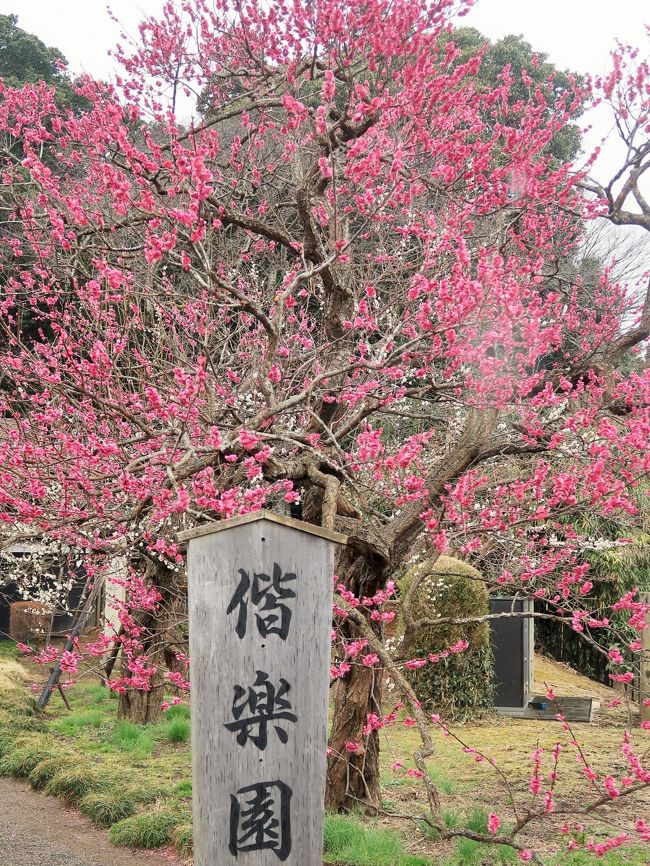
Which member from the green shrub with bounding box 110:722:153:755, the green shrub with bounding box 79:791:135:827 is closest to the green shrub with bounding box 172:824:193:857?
the green shrub with bounding box 79:791:135:827

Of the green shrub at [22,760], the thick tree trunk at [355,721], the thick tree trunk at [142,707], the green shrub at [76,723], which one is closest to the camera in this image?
the thick tree trunk at [355,721]

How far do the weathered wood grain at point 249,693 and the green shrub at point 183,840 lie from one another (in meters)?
2.55

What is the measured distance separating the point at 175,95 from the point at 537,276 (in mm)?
3029

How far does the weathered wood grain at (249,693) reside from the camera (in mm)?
3057

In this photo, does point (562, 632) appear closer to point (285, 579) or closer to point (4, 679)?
point (4, 679)

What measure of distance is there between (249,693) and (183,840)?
2.97 metres

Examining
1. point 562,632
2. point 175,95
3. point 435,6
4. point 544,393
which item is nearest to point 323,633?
point 544,393

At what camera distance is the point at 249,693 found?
3.08 m

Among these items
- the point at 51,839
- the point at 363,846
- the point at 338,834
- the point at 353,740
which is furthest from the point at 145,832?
the point at 363,846

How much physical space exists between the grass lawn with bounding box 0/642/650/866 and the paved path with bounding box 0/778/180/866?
0.34 feet

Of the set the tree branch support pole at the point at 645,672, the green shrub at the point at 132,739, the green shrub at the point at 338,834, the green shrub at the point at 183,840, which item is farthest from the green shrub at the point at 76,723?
the tree branch support pole at the point at 645,672

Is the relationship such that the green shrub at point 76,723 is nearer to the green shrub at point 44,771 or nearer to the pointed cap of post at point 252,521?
the green shrub at point 44,771

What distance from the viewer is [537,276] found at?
20.0 feet

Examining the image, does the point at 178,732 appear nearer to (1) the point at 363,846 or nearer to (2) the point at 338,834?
(2) the point at 338,834
